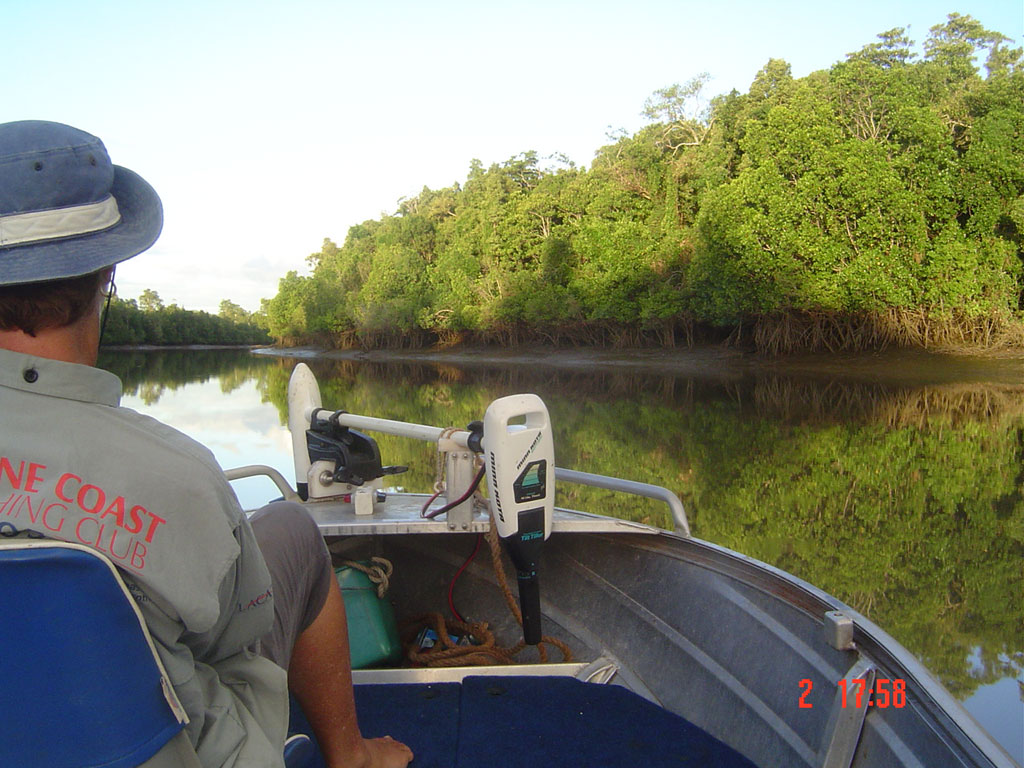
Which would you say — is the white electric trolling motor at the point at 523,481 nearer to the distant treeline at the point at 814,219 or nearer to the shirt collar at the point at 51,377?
the shirt collar at the point at 51,377

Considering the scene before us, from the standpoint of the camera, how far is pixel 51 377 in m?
0.95

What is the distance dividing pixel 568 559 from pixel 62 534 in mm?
2135

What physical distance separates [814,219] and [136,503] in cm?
2371

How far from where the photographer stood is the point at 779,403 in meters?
14.9

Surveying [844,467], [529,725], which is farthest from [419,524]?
[844,467]

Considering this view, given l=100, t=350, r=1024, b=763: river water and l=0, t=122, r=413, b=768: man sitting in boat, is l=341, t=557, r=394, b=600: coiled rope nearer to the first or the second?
l=0, t=122, r=413, b=768: man sitting in boat

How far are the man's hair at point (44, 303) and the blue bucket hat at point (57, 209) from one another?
0.03 metres

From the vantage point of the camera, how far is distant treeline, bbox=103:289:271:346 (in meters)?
69.4

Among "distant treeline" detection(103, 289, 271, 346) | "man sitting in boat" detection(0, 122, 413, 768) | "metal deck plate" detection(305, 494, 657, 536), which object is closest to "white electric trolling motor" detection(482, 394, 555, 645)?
"metal deck plate" detection(305, 494, 657, 536)

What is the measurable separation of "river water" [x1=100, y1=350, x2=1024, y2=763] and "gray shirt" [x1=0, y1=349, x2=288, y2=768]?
2.99 m

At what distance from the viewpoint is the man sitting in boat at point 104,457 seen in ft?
3.04

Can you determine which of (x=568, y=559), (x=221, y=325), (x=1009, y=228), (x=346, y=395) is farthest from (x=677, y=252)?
(x=221, y=325)
